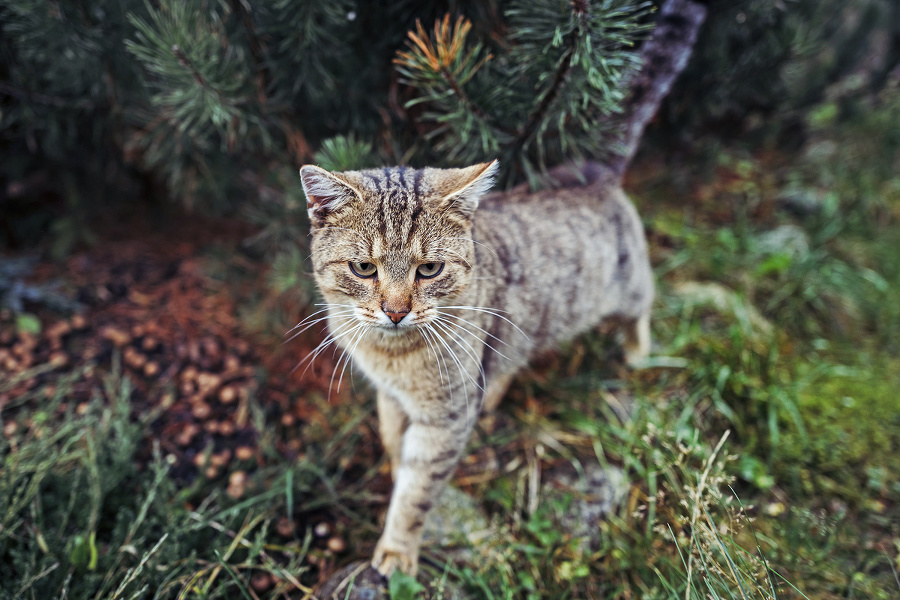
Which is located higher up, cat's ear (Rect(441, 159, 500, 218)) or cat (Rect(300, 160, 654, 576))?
cat's ear (Rect(441, 159, 500, 218))

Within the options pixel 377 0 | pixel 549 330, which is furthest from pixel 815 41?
pixel 377 0

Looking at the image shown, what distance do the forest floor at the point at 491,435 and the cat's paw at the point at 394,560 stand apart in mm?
185

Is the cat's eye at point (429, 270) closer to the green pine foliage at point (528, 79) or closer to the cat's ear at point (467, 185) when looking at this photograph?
the cat's ear at point (467, 185)

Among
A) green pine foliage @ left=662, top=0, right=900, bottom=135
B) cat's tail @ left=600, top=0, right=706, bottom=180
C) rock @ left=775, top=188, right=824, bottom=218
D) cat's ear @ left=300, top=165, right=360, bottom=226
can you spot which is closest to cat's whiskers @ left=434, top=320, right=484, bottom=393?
cat's ear @ left=300, top=165, right=360, bottom=226

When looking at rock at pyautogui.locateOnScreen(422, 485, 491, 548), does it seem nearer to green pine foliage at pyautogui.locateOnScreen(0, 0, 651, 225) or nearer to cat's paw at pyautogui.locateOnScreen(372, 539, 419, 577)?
cat's paw at pyautogui.locateOnScreen(372, 539, 419, 577)

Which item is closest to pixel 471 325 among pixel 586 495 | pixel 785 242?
pixel 586 495

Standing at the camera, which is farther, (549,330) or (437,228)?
(549,330)

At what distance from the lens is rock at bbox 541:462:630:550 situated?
Result: 2.28 meters

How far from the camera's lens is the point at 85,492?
214cm

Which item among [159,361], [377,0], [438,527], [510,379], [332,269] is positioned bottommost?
[438,527]

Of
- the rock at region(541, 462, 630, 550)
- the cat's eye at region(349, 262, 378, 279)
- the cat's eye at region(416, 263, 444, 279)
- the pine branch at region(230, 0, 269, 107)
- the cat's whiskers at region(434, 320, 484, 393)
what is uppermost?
the pine branch at region(230, 0, 269, 107)

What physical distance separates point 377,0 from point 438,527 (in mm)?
2211

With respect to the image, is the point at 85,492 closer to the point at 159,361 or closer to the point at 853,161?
the point at 159,361

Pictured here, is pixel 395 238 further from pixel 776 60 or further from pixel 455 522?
pixel 776 60
